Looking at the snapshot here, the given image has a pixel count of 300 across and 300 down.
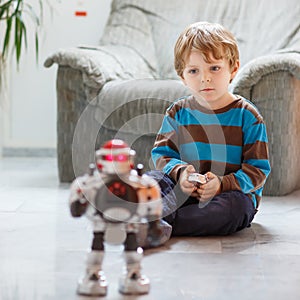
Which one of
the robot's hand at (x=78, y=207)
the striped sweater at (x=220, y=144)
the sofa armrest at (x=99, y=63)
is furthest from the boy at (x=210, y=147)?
the sofa armrest at (x=99, y=63)

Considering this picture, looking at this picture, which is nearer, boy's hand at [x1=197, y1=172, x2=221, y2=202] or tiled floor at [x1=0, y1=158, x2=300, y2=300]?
tiled floor at [x1=0, y1=158, x2=300, y2=300]

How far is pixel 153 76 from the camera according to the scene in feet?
10.7

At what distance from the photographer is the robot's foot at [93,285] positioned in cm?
143

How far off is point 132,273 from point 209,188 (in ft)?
2.02

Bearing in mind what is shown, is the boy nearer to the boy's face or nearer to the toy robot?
the boy's face

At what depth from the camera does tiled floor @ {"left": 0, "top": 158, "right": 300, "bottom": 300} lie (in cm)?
150

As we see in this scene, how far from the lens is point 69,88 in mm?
2871

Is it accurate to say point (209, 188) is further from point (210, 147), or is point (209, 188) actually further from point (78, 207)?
point (78, 207)

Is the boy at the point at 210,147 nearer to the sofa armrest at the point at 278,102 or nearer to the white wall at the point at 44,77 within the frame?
the sofa armrest at the point at 278,102

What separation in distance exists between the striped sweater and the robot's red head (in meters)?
0.70

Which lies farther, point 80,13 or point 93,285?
point 80,13

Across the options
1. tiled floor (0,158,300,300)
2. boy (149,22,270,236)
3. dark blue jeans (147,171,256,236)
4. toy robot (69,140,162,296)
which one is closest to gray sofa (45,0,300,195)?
tiled floor (0,158,300,300)

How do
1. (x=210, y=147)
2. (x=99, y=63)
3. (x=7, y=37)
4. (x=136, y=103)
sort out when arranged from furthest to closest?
(x=7, y=37) < (x=99, y=63) < (x=136, y=103) < (x=210, y=147)

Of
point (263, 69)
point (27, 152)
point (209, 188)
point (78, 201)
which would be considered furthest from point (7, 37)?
point (78, 201)
